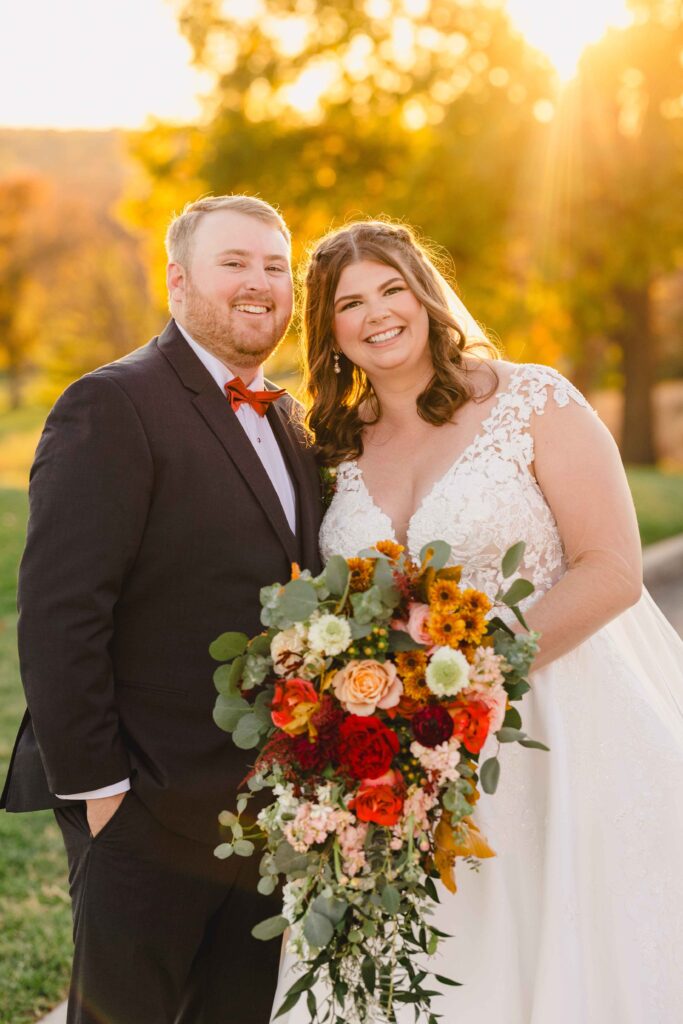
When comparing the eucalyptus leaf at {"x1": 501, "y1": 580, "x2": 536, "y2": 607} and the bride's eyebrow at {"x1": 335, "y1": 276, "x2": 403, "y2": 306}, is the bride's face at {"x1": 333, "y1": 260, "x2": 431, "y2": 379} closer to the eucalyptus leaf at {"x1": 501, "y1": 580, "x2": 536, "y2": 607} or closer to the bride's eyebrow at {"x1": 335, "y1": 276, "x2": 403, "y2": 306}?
the bride's eyebrow at {"x1": 335, "y1": 276, "x2": 403, "y2": 306}

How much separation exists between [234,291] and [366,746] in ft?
5.11

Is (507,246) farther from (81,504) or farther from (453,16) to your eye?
(81,504)

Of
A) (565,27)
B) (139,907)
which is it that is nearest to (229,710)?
(139,907)

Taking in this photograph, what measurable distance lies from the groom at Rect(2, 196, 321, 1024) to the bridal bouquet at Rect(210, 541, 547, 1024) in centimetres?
46

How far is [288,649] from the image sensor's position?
233 cm

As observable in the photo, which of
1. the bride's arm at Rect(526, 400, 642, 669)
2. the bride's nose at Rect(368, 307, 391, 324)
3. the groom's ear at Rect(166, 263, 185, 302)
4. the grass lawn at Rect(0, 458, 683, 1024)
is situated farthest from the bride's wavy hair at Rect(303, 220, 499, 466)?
the grass lawn at Rect(0, 458, 683, 1024)

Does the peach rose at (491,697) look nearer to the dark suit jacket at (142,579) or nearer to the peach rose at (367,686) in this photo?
the peach rose at (367,686)

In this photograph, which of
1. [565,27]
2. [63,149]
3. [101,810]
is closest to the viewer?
[101,810]

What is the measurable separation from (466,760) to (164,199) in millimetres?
19299

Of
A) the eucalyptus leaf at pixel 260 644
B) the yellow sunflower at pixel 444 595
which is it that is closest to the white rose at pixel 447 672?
the yellow sunflower at pixel 444 595

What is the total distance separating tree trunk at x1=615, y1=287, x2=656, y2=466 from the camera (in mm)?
20969

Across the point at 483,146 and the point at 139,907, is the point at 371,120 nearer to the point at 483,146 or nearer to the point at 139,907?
the point at 483,146

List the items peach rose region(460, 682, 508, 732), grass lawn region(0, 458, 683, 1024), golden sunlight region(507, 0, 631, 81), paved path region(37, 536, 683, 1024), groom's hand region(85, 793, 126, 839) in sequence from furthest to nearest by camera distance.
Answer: golden sunlight region(507, 0, 631, 81) → paved path region(37, 536, 683, 1024) → grass lawn region(0, 458, 683, 1024) → groom's hand region(85, 793, 126, 839) → peach rose region(460, 682, 508, 732)

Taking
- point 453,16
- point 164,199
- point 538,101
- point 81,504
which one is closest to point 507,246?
point 538,101
